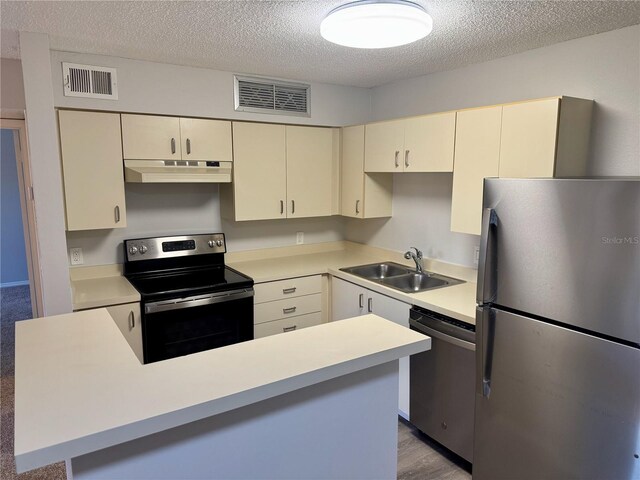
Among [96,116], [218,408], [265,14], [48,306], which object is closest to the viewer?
[218,408]

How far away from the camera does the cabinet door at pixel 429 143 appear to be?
266 cm

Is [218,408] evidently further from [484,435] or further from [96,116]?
[96,116]

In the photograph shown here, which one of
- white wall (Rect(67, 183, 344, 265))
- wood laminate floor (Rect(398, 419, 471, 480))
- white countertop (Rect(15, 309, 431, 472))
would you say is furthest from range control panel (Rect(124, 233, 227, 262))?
wood laminate floor (Rect(398, 419, 471, 480))

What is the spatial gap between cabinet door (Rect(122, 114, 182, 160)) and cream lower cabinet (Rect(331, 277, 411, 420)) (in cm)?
153

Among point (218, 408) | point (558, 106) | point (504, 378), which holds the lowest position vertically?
point (504, 378)

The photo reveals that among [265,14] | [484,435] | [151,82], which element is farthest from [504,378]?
[151,82]

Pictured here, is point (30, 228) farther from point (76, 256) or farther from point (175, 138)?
point (175, 138)

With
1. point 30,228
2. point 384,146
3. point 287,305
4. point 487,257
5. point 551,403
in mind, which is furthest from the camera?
point 30,228

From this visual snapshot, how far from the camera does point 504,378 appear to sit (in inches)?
81.6

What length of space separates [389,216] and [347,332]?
2.24 metres

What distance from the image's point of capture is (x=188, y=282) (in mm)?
2971

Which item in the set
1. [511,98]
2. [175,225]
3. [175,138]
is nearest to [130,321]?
[175,225]
